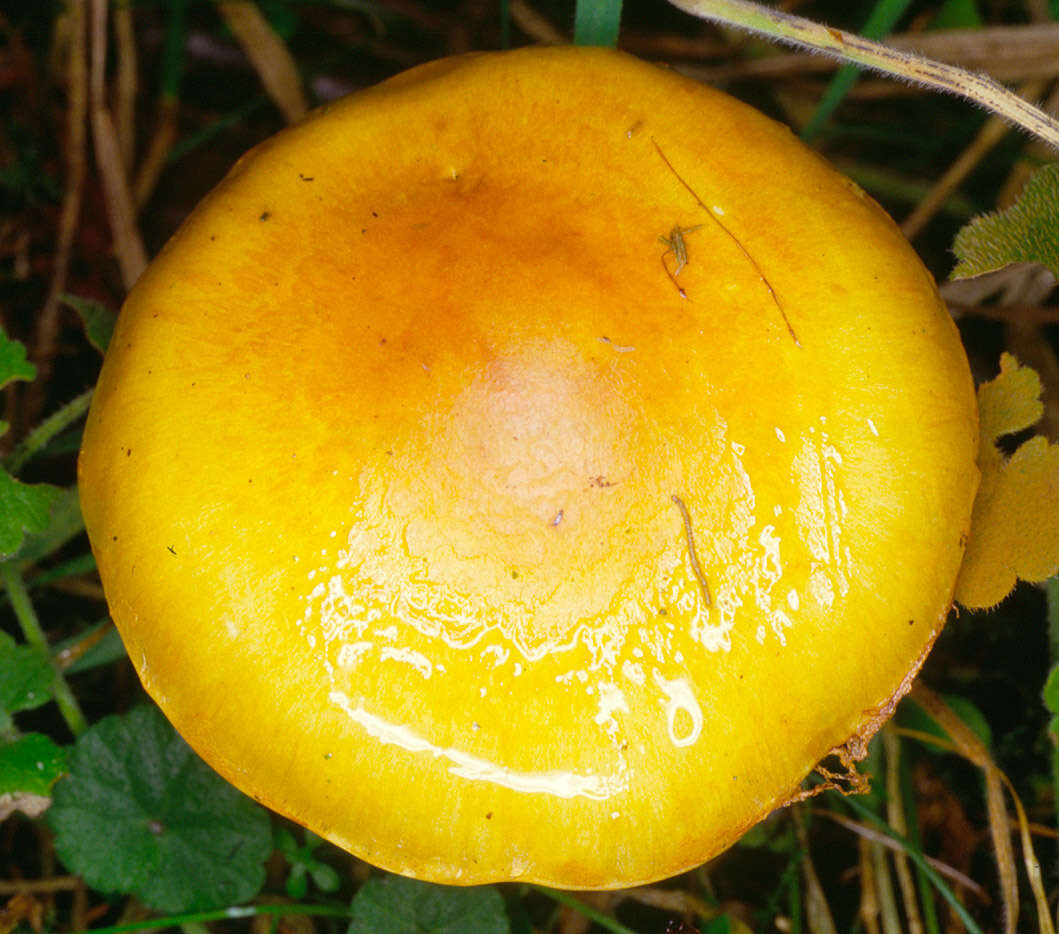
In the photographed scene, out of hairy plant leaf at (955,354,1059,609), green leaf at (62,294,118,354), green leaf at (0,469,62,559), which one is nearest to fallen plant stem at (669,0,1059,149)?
hairy plant leaf at (955,354,1059,609)

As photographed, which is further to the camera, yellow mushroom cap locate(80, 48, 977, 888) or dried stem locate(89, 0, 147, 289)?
dried stem locate(89, 0, 147, 289)

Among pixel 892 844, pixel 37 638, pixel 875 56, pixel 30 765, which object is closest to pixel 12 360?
pixel 37 638

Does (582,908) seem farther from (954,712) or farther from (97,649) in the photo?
(97,649)

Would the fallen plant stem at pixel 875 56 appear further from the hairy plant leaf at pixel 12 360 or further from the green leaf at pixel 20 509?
the green leaf at pixel 20 509

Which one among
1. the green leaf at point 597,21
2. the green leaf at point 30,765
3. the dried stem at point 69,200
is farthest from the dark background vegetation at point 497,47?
the green leaf at point 597,21

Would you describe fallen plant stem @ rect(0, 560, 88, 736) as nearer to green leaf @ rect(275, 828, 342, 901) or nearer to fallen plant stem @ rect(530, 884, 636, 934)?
green leaf @ rect(275, 828, 342, 901)

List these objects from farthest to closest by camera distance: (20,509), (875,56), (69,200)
A: (69,200) < (20,509) < (875,56)
